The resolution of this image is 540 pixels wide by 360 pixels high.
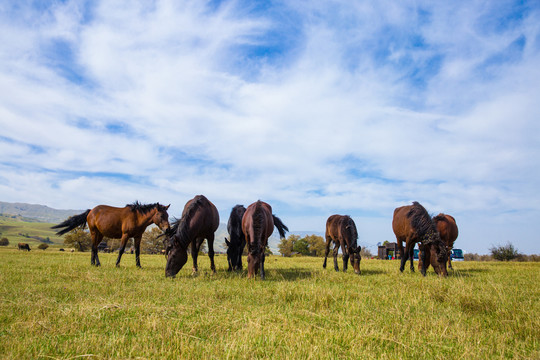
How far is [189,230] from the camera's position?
1052 centimetres

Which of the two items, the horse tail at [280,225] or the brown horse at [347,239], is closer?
the brown horse at [347,239]

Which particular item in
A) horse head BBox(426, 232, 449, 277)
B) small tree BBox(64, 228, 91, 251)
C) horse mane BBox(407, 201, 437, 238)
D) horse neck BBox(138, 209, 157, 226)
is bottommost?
small tree BBox(64, 228, 91, 251)

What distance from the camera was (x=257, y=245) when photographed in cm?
938

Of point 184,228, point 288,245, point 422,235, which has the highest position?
point 422,235

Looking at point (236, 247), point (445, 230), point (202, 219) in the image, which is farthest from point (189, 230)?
point (445, 230)

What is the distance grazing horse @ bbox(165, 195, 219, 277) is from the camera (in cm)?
1005

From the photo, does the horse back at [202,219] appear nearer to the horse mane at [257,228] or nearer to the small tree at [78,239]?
the horse mane at [257,228]

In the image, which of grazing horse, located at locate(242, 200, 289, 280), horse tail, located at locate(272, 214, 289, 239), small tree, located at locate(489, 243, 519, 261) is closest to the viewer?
grazing horse, located at locate(242, 200, 289, 280)

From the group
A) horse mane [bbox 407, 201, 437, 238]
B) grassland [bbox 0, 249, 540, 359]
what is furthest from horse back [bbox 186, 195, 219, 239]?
horse mane [bbox 407, 201, 437, 238]

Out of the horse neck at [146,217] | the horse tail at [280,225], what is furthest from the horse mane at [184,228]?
the horse tail at [280,225]

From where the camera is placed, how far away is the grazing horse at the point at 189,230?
10.1 m

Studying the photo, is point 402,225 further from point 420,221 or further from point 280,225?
point 280,225

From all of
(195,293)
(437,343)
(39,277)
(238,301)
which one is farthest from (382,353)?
(39,277)

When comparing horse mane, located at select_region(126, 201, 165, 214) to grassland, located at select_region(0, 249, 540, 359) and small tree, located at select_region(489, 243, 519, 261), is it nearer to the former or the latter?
grassland, located at select_region(0, 249, 540, 359)
